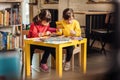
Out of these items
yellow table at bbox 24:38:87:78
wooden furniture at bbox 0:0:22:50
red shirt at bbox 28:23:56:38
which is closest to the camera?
yellow table at bbox 24:38:87:78

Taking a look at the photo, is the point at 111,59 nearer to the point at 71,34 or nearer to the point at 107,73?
the point at 107,73

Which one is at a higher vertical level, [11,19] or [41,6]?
[41,6]

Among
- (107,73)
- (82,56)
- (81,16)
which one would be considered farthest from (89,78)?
(81,16)

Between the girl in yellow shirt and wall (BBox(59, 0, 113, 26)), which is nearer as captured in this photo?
the girl in yellow shirt

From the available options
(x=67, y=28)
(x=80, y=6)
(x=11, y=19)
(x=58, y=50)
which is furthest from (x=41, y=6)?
(x=58, y=50)

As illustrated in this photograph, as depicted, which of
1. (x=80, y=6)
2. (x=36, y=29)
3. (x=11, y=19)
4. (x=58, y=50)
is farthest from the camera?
(x=80, y=6)

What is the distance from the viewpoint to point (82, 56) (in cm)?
211

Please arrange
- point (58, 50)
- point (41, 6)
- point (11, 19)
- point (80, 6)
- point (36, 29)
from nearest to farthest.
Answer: point (58, 50) → point (36, 29) → point (11, 19) → point (80, 6) → point (41, 6)

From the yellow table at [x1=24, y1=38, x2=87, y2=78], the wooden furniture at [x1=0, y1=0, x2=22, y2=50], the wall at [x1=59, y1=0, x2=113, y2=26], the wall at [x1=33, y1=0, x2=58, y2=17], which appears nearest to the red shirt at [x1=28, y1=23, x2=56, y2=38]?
the yellow table at [x1=24, y1=38, x2=87, y2=78]

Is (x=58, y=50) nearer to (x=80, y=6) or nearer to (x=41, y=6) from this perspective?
(x=80, y=6)

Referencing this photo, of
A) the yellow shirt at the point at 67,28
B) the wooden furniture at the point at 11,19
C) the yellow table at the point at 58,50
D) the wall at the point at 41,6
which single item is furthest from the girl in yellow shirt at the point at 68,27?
the wall at the point at 41,6

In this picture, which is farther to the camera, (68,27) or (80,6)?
(80,6)

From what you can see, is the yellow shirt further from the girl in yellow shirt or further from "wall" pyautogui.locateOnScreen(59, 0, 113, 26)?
"wall" pyautogui.locateOnScreen(59, 0, 113, 26)

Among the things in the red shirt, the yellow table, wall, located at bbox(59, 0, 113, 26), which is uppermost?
Answer: wall, located at bbox(59, 0, 113, 26)
